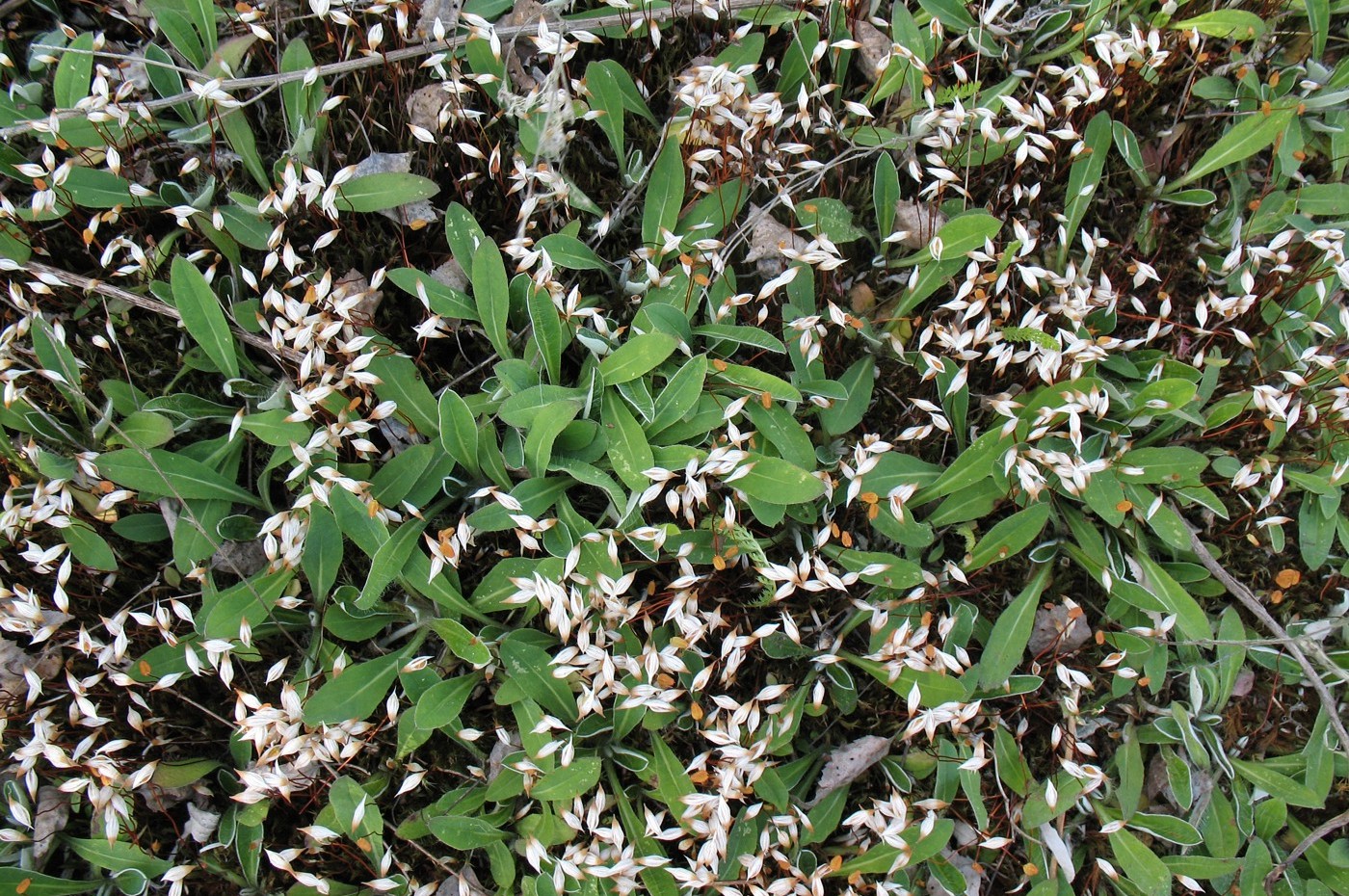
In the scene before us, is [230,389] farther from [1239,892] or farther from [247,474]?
[1239,892]

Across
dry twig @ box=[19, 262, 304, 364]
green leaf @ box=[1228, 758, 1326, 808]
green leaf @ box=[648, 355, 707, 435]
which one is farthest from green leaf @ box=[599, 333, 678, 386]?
green leaf @ box=[1228, 758, 1326, 808]

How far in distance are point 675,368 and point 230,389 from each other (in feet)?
4.40

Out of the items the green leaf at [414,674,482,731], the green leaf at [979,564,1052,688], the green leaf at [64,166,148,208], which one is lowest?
the green leaf at [979,564,1052,688]

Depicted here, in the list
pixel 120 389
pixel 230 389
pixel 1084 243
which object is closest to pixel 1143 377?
Answer: pixel 1084 243

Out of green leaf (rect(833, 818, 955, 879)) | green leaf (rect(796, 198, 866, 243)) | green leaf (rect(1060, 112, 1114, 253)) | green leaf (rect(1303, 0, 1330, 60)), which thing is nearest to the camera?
green leaf (rect(833, 818, 955, 879))

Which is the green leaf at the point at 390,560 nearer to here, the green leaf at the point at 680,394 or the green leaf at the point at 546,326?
the green leaf at the point at 546,326

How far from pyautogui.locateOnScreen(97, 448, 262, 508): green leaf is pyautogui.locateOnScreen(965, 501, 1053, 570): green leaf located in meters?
2.31

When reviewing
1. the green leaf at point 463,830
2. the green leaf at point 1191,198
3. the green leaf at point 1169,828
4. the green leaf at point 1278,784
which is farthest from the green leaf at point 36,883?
the green leaf at point 1191,198

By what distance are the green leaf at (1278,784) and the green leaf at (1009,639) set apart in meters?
0.90

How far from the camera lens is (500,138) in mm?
2789

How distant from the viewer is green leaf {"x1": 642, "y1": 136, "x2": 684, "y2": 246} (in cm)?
270

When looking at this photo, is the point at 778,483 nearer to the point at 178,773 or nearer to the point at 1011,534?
the point at 1011,534

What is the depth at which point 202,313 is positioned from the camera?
8.23 feet

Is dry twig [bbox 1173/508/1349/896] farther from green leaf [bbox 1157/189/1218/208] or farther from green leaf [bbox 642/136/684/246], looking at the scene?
green leaf [bbox 642/136/684/246]
